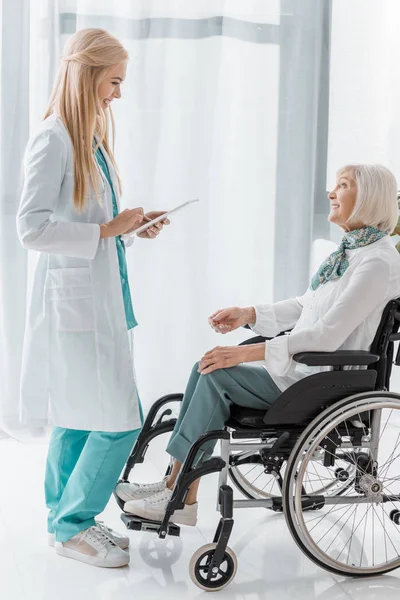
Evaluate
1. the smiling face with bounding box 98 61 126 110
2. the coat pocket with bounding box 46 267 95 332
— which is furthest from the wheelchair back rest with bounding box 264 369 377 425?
the smiling face with bounding box 98 61 126 110

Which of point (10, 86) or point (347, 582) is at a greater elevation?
point (10, 86)

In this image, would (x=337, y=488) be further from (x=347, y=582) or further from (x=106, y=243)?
(x=106, y=243)

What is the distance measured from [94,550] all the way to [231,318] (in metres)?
0.75

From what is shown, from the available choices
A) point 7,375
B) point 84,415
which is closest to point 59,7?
point 7,375

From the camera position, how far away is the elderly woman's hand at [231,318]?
244 cm

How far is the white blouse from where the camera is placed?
2109 millimetres

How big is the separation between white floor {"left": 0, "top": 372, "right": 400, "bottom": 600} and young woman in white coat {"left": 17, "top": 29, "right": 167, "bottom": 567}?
0.08m

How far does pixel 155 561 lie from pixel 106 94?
49.0 inches

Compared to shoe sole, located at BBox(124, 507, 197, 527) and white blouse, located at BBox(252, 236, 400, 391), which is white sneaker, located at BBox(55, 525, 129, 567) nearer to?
shoe sole, located at BBox(124, 507, 197, 527)

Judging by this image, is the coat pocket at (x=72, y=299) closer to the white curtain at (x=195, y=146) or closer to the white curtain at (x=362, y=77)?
the white curtain at (x=195, y=146)

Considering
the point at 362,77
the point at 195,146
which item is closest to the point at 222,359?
the point at 195,146

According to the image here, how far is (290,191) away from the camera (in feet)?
11.6

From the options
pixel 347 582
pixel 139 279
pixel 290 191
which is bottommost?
pixel 347 582

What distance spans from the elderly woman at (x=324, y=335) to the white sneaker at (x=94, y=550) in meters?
0.12
